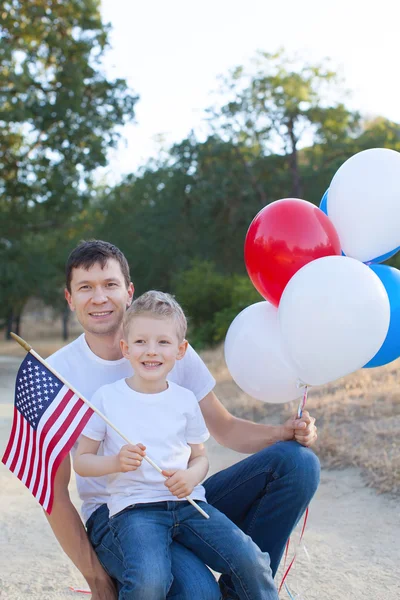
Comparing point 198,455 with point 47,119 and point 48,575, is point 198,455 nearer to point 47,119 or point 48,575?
point 48,575

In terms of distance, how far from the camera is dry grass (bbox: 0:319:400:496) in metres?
5.01

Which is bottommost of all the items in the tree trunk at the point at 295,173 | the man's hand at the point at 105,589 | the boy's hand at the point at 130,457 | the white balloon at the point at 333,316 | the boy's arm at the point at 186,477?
the man's hand at the point at 105,589

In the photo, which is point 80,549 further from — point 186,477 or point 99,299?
point 99,299

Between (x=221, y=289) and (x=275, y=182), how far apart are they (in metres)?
7.26

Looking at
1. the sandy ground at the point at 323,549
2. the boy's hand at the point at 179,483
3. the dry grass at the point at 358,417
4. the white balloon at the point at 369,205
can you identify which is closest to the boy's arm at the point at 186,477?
the boy's hand at the point at 179,483

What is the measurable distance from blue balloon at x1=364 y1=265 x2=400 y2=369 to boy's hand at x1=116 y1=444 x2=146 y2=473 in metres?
1.23

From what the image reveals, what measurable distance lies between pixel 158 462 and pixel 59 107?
44.8ft

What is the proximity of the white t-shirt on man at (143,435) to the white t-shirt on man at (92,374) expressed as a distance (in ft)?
0.55

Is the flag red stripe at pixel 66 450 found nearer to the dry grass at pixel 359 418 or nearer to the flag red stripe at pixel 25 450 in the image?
the flag red stripe at pixel 25 450

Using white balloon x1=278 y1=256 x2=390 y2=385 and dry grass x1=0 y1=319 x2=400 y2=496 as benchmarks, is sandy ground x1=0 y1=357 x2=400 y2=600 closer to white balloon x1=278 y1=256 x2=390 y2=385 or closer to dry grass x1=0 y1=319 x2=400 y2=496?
dry grass x1=0 y1=319 x2=400 y2=496

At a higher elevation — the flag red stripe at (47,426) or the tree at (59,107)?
the tree at (59,107)

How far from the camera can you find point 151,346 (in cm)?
238

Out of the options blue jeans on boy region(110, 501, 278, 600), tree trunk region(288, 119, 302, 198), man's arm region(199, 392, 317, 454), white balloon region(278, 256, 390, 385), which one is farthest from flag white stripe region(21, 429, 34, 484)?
tree trunk region(288, 119, 302, 198)

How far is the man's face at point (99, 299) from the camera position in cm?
265
